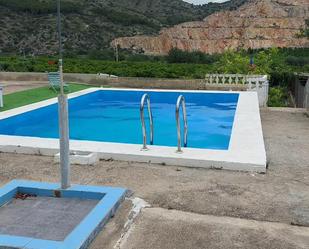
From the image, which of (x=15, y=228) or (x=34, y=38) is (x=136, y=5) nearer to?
(x=34, y=38)

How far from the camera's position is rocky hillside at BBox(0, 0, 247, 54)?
5644 cm

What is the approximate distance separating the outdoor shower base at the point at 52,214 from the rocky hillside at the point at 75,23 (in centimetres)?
4773

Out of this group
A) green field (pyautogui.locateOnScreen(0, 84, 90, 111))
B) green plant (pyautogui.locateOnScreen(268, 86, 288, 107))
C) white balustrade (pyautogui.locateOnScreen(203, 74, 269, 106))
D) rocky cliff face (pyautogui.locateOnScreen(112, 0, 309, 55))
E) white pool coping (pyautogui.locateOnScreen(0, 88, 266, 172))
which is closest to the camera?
white pool coping (pyautogui.locateOnScreen(0, 88, 266, 172))

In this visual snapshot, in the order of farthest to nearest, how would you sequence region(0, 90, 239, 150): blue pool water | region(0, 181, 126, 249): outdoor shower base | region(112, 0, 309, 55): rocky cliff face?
region(112, 0, 309, 55): rocky cliff face → region(0, 90, 239, 150): blue pool water → region(0, 181, 126, 249): outdoor shower base

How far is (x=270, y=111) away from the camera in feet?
34.2

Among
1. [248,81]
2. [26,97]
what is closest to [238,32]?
[248,81]

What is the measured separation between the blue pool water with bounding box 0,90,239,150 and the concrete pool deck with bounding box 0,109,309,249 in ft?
10.6

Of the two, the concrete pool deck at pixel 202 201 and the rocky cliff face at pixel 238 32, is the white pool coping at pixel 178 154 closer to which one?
the concrete pool deck at pixel 202 201

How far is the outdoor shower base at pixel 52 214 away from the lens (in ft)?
10.1

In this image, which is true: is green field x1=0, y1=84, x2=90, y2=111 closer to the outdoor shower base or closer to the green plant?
the outdoor shower base

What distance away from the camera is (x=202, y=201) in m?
4.07

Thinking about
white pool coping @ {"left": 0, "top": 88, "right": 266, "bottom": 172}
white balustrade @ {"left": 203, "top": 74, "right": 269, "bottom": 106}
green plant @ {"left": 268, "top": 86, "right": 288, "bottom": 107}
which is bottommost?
green plant @ {"left": 268, "top": 86, "right": 288, "bottom": 107}

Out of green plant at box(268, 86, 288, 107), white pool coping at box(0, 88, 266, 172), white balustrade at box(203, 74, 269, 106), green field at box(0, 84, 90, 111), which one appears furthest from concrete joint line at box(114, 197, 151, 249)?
green plant at box(268, 86, 288, 107)

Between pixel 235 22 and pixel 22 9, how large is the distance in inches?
2015
